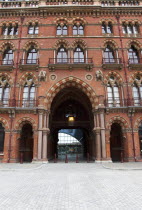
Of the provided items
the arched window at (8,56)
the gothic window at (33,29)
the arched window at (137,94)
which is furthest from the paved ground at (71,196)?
the gothic window at (33,29)

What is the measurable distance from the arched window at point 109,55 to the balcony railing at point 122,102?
16.8ft

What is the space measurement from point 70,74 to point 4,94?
7.94 metres

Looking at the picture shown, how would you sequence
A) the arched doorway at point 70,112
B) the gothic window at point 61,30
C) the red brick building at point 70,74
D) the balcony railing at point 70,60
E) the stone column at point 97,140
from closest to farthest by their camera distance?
the stone column at point 97,140, the red brick building at point 70,74, the balcony railing at point 70,60, the gothic window at point 61,30, the arched doorway at point 70,112

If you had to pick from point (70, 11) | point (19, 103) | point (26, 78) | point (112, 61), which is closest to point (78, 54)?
point (112, 61)

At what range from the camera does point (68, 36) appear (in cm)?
1919

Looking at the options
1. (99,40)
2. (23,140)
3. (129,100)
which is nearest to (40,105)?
(23,140)

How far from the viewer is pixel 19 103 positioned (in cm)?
1680

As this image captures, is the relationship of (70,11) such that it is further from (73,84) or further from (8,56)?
(73,84)

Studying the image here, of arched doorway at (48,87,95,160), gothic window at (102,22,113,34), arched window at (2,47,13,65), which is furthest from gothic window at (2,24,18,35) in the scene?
Answer: gothic window at (102,22,113,34)

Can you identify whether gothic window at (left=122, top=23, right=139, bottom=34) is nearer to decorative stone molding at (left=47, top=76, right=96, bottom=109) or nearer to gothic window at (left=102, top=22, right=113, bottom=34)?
gothic window at (left=102, top=22, right=113, bottom=34)

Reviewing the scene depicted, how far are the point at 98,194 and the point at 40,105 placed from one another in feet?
38.8

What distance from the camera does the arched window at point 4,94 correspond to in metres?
17.1

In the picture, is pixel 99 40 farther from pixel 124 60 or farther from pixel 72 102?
pixel 72 102

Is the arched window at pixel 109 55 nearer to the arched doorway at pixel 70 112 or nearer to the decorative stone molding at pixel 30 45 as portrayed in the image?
the arched doorway at pixel 70 112
